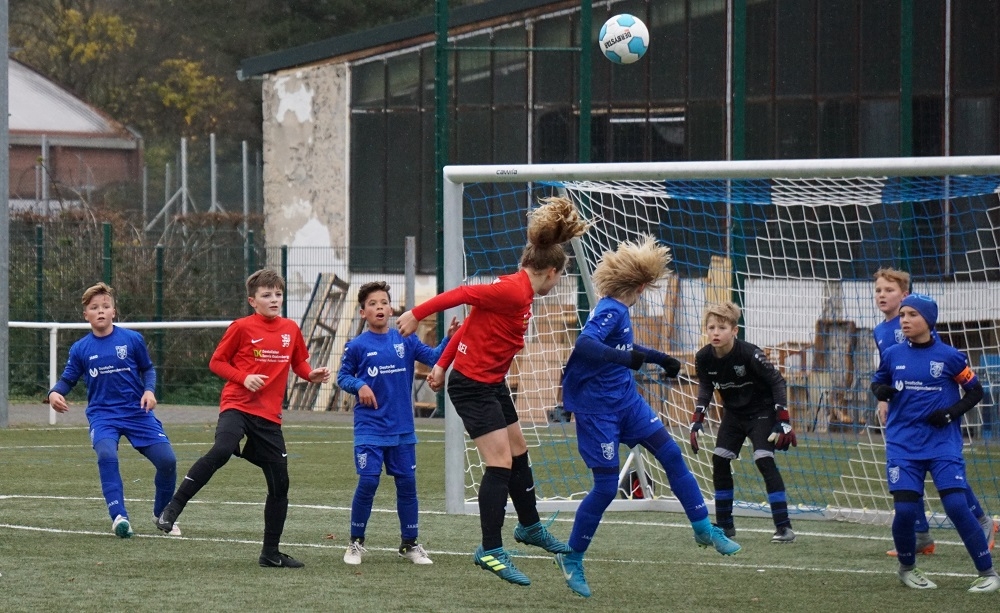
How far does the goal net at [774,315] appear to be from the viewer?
9.25m

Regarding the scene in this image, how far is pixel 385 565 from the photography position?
293 inches

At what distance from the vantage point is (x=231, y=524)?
8.94 m

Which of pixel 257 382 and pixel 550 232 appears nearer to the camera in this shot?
pixel 550 232

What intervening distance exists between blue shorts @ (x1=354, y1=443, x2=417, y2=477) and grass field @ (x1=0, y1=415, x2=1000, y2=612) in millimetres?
490

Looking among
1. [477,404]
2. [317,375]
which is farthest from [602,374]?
[317,375]

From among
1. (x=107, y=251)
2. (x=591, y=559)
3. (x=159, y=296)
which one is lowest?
(x=591, y=559)

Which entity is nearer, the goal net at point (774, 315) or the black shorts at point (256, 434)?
the black shorts at point (256, 434)

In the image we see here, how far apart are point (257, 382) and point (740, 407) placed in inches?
126

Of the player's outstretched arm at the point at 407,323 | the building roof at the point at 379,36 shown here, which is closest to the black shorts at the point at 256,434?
the player's outstretched arm at the point at 407,323

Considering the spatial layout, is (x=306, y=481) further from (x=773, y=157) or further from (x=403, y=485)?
(x=773, y=157)

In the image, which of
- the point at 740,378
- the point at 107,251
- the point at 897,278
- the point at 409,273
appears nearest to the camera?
the point at 897,278

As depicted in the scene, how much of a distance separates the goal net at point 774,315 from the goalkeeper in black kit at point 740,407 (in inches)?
40.2

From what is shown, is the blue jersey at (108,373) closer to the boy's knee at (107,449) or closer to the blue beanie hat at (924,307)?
the boy's knee at (107,449)

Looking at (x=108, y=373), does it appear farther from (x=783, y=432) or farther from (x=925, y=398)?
(x=925, y=398)
